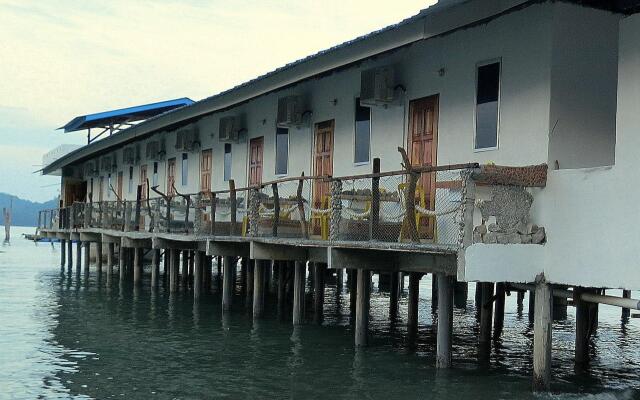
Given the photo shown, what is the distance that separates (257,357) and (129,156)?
2310 cm

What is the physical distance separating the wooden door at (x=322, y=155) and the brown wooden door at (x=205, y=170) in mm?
8368

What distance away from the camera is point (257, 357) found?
16.3 meters

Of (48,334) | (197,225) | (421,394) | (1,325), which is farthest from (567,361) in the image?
(1,325)

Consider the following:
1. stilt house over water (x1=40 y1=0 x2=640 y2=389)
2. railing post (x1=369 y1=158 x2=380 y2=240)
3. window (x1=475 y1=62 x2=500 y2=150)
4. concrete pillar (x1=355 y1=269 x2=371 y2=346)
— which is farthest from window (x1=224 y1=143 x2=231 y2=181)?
railing post (x1=369 y1=158 x2=380 y2=240)

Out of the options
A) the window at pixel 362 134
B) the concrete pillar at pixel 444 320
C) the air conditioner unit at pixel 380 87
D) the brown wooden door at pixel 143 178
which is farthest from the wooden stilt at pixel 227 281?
the brown wooden door at pixel 143 178

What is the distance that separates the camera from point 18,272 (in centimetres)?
4319

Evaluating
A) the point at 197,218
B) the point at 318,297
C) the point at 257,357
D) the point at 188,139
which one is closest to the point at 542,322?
the point at 257,357

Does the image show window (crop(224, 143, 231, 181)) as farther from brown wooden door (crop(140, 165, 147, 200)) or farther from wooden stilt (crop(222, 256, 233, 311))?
brown wooden door (crop(140, 165, 147, 200))

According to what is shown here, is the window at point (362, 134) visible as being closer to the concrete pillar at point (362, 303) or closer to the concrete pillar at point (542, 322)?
the concrete pillar at point (362, 303)

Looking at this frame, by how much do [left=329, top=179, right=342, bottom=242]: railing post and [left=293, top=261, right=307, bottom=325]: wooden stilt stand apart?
459cm

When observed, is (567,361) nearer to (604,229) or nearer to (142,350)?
(604,229)

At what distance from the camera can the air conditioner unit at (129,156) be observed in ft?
123

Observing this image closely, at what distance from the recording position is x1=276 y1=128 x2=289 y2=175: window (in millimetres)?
22531

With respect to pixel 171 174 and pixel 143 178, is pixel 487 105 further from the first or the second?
pixel 143 178
